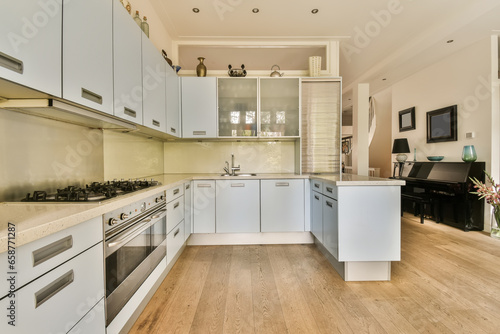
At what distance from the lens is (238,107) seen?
3.16m

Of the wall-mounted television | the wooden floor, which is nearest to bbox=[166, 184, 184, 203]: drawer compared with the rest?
the wooden floor

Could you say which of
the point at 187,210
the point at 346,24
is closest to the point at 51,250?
the point at 187,210

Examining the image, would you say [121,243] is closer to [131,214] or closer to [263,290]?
[131,214]

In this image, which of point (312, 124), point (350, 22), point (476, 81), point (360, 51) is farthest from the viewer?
point (360, 51)

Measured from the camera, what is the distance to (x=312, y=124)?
3121 mm

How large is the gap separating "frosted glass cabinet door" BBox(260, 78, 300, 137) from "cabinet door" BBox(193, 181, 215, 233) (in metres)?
1.05

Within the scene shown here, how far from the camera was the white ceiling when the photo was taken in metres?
2.57

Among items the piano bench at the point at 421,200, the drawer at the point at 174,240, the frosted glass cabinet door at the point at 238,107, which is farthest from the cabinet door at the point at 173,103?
the piano bench at the point at 421,200

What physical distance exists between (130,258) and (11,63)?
3.54ft

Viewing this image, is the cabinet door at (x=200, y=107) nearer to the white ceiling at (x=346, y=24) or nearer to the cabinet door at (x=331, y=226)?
the white ceiling at (x=346, y=24)

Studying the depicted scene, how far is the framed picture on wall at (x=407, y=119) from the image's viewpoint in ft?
15.3

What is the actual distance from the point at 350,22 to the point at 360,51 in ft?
3.02


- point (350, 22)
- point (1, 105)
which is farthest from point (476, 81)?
point (1, 105)

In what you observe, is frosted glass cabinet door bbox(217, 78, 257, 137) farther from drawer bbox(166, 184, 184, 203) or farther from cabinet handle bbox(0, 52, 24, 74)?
cabinet handle bbox(0, 52, 24, 74)
